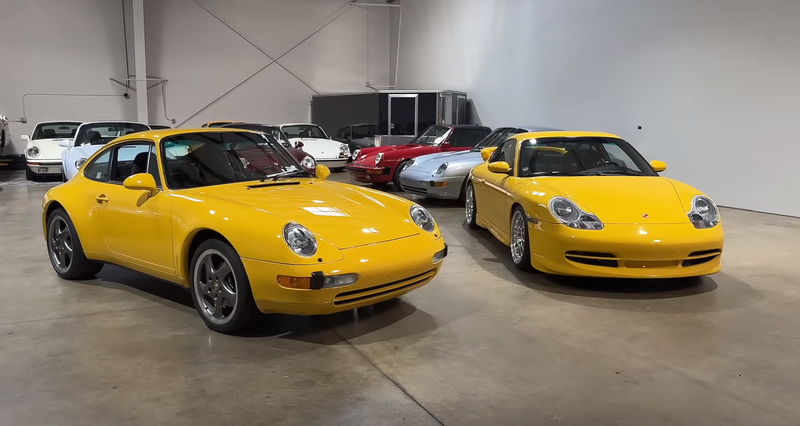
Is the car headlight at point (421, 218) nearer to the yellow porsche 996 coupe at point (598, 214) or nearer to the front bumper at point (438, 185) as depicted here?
the yellow porsche 996 coupe at point (598, 214)

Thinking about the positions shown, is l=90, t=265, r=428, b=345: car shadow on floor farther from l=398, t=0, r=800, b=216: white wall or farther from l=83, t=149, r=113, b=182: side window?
l=398, t=0, r=800, b=216: white wall

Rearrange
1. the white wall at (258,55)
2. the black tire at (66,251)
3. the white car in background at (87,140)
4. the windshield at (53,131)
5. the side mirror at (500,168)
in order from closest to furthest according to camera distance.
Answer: the black tire at (66,251) < the side mirror at (500,168) < the white car in background at (87,140) < the windshield at (53,131) < the white wall at (258,55)

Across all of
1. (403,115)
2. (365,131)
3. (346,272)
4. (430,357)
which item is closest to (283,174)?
(346,272)

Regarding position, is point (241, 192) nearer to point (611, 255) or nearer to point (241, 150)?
point (241, 150)

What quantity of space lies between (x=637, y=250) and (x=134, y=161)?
366cm

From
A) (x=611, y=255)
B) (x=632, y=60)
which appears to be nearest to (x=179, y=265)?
(x=611, y=255)

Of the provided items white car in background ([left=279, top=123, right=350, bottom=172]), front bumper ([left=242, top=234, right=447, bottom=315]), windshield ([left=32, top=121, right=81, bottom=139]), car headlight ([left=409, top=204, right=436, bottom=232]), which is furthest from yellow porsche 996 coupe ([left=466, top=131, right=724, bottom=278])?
windshield ([left=32, top=121, right=81, bottom=139])

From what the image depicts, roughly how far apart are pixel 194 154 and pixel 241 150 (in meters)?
0.35

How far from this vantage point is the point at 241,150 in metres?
4.22

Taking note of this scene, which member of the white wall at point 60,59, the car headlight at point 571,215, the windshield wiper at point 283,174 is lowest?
the car headlight at point 571,215

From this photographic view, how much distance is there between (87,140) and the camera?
9906 mm

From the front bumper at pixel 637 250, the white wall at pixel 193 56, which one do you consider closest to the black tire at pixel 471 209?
the front bumper at pixel 637 250

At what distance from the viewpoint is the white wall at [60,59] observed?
1577 centimetres

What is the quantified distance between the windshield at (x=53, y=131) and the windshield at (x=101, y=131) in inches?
101
